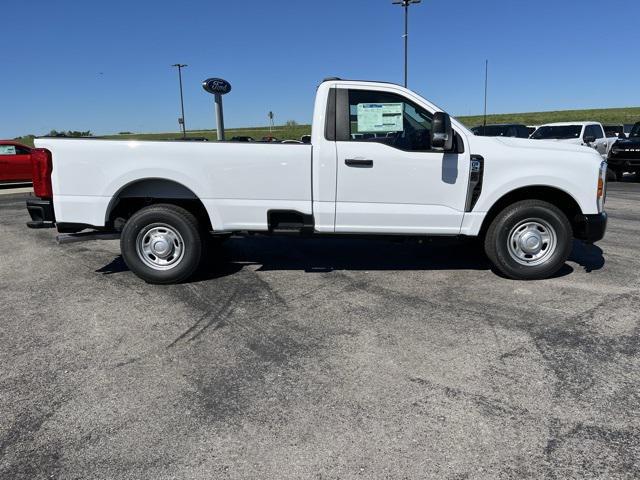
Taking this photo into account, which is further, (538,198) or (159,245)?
(538,198)

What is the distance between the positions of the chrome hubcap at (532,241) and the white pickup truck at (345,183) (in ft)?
0.04

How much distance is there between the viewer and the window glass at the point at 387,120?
5203mm

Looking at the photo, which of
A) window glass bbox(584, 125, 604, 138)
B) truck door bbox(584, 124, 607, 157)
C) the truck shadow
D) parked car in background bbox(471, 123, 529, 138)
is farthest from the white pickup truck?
parked car in background bbox(471, 123, 529, 138)

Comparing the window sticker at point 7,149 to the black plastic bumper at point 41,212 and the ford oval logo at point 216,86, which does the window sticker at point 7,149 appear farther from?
the black plastic bumper at point 41,212

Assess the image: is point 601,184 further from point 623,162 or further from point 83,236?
point 623,162

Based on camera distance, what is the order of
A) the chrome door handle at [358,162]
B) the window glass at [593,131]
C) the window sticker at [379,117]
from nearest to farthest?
Result: the chrome door handle at [358,162] → the window sticker at [379,117] → the window glass at [593,131]

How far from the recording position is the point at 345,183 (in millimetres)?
5191

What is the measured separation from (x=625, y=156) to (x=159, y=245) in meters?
15.0

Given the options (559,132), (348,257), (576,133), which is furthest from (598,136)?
(348,257)

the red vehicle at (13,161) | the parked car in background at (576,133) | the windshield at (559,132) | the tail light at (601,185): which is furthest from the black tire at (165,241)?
the windshield at (559,132)

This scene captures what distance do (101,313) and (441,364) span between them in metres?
3.11

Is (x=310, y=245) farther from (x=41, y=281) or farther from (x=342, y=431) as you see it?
(x=342, y=431)

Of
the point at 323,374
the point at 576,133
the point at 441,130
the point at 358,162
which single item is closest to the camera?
the point at 323,374

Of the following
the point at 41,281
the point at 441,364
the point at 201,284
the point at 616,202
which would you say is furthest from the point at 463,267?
the point at 616,202
